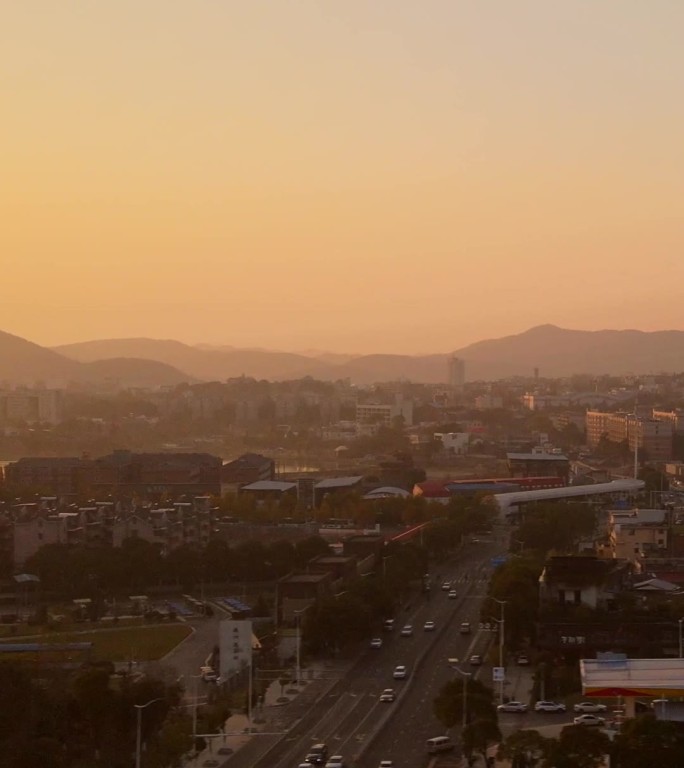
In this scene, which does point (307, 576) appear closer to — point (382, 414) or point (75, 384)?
point (382, 414)

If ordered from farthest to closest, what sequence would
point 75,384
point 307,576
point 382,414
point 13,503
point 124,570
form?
point 75,384 → point 382,414 → point 13,503 → point 124,570 → point 307,576

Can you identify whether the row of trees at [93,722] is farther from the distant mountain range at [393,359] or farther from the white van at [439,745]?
the distant mountain range at [393,359]

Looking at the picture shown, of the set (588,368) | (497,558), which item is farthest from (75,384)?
(497,558)

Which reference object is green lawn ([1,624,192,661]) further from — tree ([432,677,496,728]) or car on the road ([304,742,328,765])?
tree ([432,677,496,728])

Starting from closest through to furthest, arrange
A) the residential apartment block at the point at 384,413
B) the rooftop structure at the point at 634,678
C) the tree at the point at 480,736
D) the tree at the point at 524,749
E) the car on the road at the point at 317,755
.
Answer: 1. the tree at the point at 524,749
2. the tree at the point at 480,736
3. the car on the road at the point at 317,755
4. the rooftop structure at the point at 634,678
5. the residential apartment block at the point at 384,413

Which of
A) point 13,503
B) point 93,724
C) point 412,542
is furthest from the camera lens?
point 13,503

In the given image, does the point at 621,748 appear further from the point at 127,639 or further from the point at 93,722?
the point at 127,639

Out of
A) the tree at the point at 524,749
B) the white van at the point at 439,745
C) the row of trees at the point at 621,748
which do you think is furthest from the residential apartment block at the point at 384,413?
the row of trees at the point at 621,748
